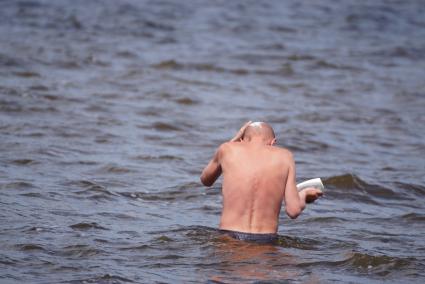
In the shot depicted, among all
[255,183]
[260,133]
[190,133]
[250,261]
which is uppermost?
[260,133]

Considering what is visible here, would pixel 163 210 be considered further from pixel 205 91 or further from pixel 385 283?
pixel 205 91

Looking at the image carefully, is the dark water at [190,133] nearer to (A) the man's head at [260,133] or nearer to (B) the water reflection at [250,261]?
(B) the water reflection at [250,261]

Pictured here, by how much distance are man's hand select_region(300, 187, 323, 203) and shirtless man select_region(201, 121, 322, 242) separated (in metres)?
0.11

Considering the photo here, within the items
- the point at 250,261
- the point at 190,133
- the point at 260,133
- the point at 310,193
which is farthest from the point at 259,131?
the point at 190,133

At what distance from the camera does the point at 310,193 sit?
712cm

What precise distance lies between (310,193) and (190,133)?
18.6 ft

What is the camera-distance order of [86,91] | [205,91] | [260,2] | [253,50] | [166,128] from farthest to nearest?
[260,2] → [253,50] → [205,91] → [86,91] → [166,128]

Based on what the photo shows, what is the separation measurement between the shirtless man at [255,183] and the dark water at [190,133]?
0.21 m

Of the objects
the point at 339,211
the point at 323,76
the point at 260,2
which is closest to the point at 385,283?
the point at 339,211

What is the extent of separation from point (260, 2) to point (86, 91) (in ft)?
39.1

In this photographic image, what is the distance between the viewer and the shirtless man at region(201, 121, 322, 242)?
7328 millimetres

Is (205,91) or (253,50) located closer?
(205,91)

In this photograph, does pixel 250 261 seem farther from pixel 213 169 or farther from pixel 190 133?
pixel 190 133

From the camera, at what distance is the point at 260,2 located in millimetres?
25422
